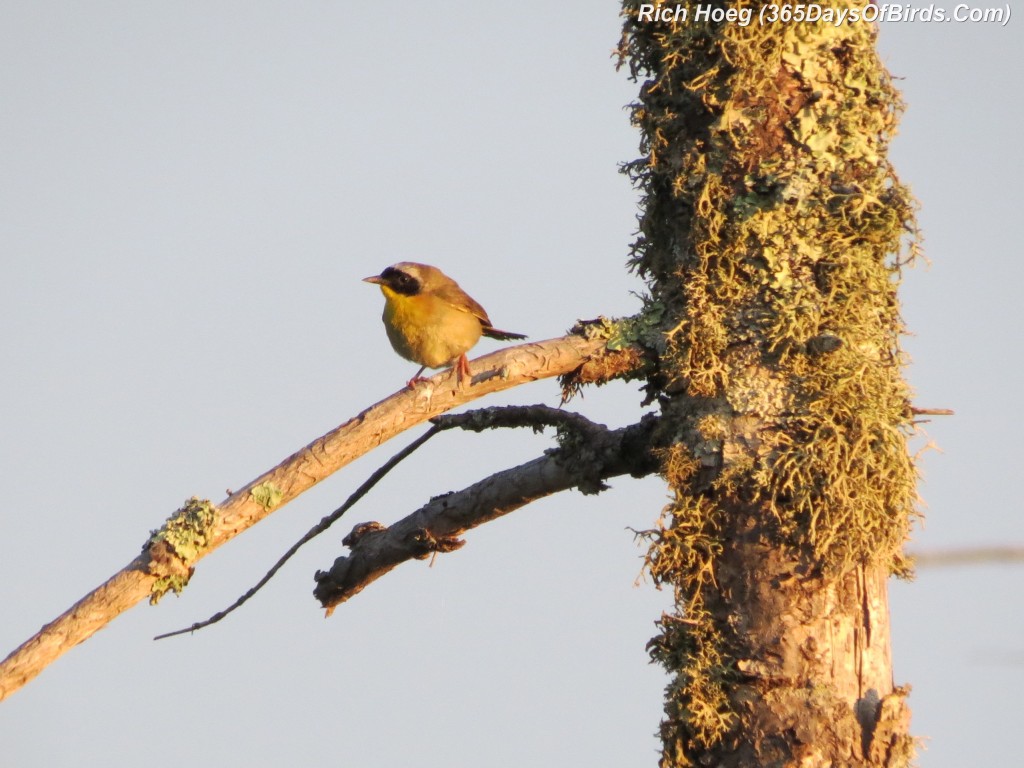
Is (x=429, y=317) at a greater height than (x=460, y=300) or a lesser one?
lesser

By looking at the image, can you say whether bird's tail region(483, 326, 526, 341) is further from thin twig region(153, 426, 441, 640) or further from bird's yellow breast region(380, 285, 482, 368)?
thin twig region(153, 426, 441, 640)

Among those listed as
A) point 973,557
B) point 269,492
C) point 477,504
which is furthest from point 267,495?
point 973,557

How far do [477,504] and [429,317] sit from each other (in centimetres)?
330

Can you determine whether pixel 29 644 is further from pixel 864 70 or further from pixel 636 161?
pixel 864 70

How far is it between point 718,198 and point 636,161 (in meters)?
0.43

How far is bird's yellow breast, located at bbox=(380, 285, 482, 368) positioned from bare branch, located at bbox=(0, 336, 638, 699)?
393 centimetres

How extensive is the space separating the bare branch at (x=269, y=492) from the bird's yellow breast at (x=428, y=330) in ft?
12.9

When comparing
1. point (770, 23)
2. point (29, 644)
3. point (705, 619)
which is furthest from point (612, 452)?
point (29, 644)

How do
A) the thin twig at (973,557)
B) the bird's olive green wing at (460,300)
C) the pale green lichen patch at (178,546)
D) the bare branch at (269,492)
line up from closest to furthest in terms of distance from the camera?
the thin twig at (973,557) < the bare branch at (269,492) < the pale green lichen patch at (178,546) < the bird's olive green wing at (460,300)

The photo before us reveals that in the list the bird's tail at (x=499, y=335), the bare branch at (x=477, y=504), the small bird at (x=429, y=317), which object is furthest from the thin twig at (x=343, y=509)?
the bird's tail at (x=499, y=335)

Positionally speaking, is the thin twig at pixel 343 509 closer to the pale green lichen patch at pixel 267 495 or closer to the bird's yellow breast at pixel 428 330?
the pale green lichen patch at pixel 267 495

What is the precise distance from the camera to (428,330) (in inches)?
299

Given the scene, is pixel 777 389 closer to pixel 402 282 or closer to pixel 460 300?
pixel 460 300

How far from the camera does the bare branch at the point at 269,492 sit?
2992 millimetres
